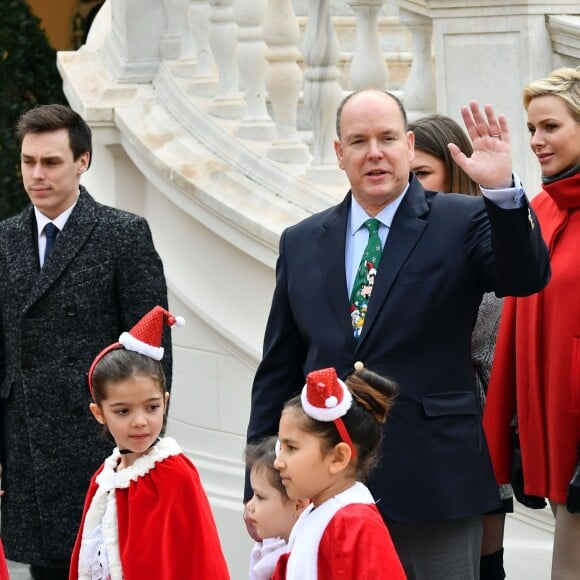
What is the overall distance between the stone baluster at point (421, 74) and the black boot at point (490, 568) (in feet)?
5.62

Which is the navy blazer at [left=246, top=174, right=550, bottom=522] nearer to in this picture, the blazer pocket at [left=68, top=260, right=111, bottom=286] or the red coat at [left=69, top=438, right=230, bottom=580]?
the red coat at [left=69, top=438, right=230, bottom=580]

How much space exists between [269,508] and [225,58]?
3.20m

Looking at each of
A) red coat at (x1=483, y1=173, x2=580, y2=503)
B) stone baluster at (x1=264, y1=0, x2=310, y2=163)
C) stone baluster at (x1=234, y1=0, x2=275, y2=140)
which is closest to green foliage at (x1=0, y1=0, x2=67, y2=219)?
stone baluster at (x1=234, y1=0, x2=275, y2=140)

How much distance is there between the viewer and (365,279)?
13.7ft

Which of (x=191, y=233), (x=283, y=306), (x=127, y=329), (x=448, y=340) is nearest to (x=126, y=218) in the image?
(x=127, y=329)

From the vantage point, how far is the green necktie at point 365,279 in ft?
13.6

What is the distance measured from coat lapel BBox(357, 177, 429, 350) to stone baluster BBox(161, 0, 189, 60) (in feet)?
12.1

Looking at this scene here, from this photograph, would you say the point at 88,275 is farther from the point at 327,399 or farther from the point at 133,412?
the point at 327,399

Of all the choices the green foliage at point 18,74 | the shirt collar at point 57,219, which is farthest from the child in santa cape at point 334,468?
the green foliage at point 18,74

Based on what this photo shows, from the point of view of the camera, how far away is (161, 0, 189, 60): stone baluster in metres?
7.67

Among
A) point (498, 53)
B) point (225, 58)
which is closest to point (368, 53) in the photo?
point (498, 53)

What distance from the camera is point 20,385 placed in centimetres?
512

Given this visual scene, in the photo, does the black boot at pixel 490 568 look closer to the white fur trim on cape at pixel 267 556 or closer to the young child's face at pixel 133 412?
the white fur trim on cape at pixel 267 556

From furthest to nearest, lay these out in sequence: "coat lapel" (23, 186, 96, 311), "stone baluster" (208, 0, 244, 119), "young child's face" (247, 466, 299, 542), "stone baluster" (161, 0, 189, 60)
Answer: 1. "stone baluster" (161, 0, 189, 60)
2. "stone baluster" (208, 0, 244, 119)
3. "coat lapel" (23, 186, 96, 311)
4. "young child's face" (247, 466, 299, 542)
